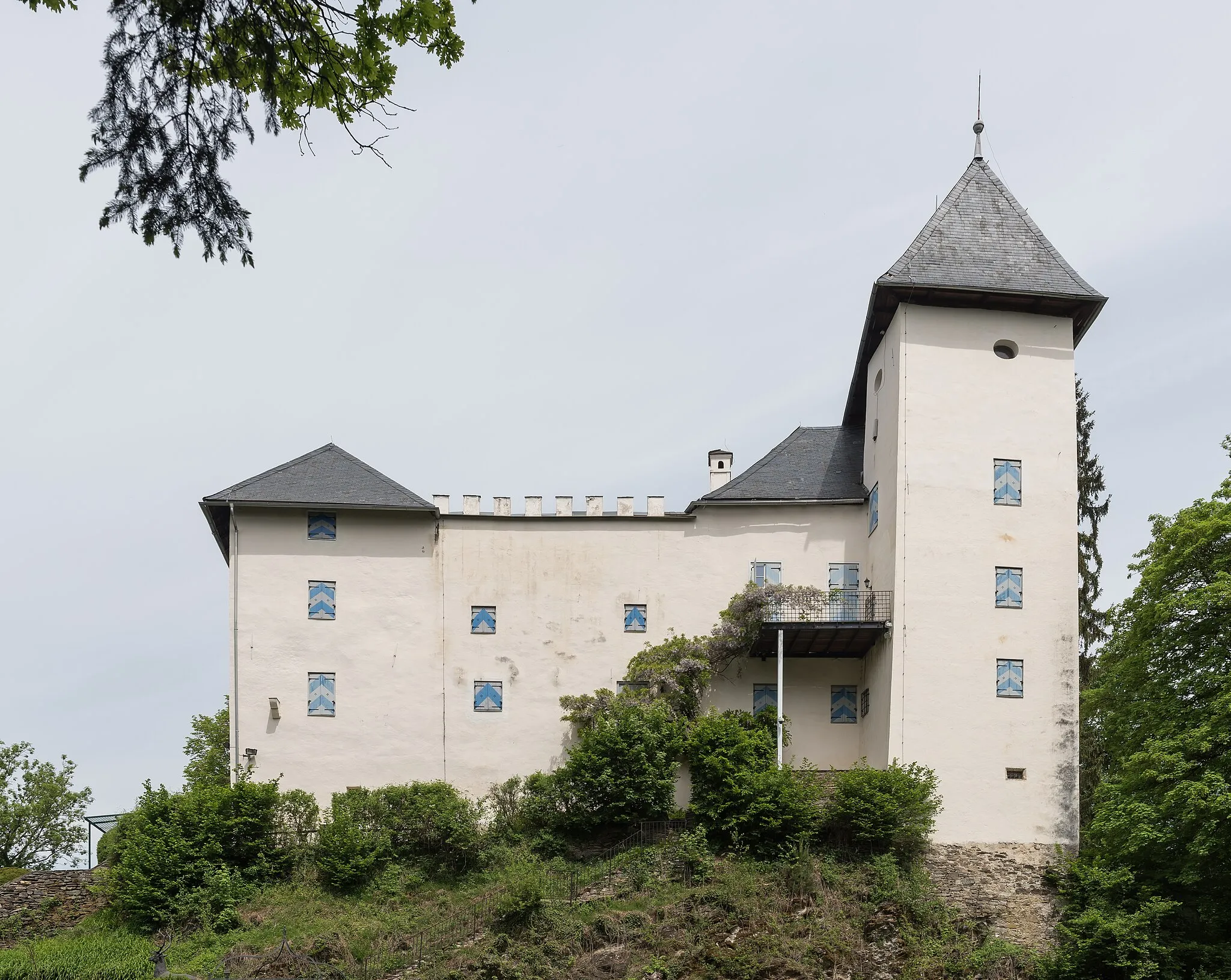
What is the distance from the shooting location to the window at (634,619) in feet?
117

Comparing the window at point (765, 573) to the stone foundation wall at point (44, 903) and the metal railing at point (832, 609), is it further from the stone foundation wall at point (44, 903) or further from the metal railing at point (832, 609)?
the stone foundation wall at point (44, 903)

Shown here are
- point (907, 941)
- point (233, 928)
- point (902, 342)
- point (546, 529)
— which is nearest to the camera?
point (907, 941)

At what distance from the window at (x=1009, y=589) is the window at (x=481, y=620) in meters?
12.1

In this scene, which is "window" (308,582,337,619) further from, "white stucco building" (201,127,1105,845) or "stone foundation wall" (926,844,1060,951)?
"stone foundation wall" (926,844,1060,951)

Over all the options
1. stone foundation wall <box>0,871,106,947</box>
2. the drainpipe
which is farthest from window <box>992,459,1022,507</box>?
stone foundation wall <box>0,871,106,947</box>

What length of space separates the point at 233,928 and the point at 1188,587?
20828mm

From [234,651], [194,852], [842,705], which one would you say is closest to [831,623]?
[842,705]

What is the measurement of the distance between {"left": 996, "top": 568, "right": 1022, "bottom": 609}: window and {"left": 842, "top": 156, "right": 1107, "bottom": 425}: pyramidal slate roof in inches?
251

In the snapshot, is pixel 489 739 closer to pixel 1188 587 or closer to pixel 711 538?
pixel 711 538

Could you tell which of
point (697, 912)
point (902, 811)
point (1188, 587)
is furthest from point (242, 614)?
point (1188, 587)

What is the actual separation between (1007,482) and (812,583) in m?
5.58

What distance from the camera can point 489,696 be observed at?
35.4 metres

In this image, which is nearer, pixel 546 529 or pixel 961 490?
pixel 961 490

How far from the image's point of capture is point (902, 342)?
3397 centimetres
